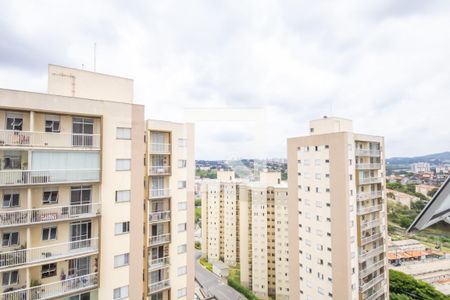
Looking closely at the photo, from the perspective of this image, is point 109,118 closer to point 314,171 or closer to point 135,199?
point 135,199

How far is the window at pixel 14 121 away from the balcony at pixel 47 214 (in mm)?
2684

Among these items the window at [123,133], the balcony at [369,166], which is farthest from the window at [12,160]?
the balcony at [369,166]

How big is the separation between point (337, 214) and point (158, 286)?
36.3 feet

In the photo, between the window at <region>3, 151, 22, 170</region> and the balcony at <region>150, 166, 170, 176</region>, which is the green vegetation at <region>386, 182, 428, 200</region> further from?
the window at <region>3, 151, 22, 170</region>

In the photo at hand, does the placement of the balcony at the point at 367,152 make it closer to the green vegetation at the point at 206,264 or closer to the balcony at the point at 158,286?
the balcony at the point at 158,286

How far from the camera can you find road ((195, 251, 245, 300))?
109ft

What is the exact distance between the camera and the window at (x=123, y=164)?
10117 mm

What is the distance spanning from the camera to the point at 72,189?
9414mm

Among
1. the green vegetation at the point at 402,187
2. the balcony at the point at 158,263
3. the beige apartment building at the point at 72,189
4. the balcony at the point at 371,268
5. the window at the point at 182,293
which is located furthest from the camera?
the green vegetation at the point at 402,187

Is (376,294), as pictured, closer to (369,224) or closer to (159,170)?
(369,224)

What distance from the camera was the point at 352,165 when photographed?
53.7 feet

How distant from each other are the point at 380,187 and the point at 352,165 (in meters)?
4.39

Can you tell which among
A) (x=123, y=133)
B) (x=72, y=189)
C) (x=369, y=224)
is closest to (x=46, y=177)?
(x=72, y=189)

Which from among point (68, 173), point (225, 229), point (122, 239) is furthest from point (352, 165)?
point (225, 229)
